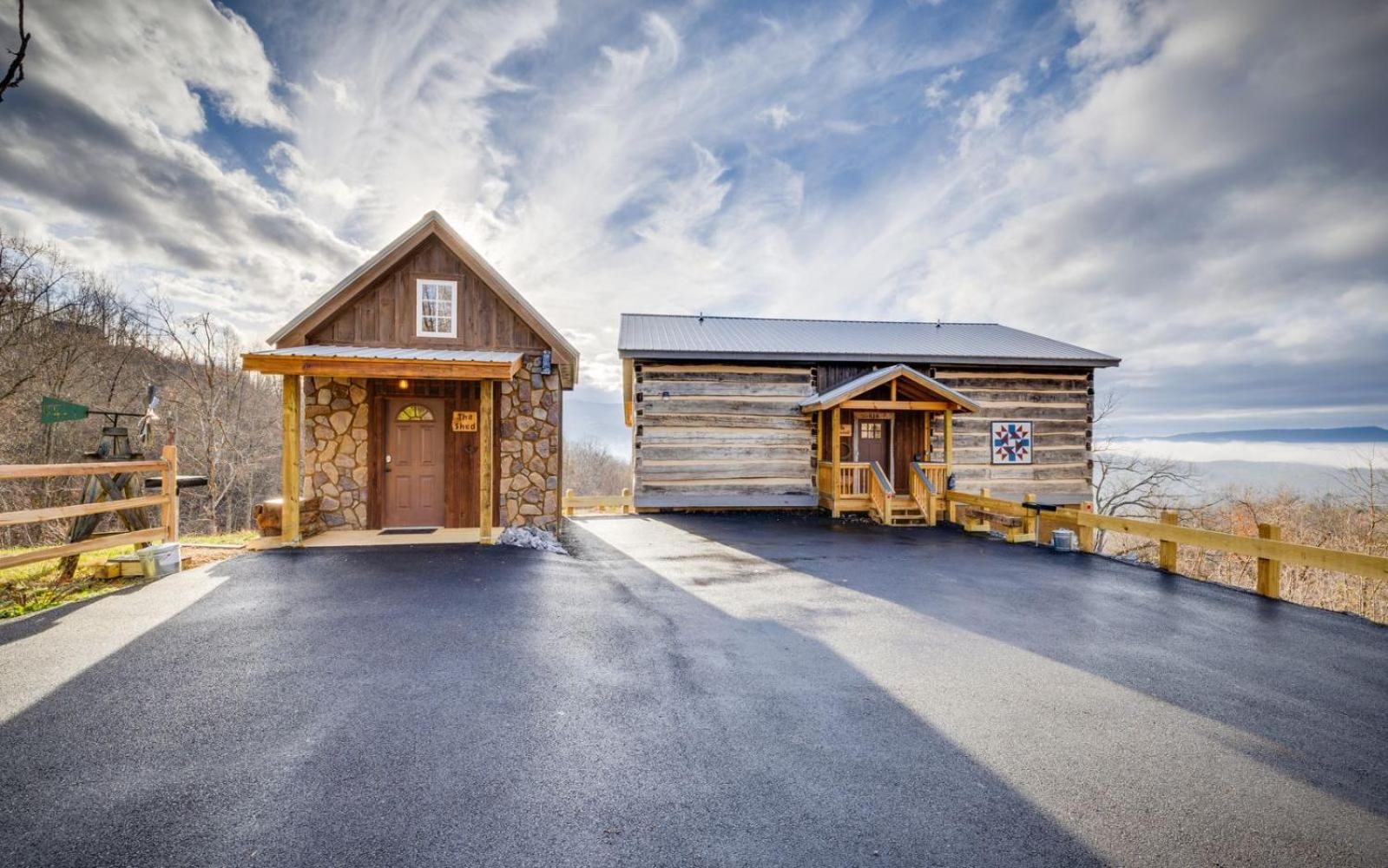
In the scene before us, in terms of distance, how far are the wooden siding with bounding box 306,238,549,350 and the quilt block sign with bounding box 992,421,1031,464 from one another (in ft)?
A: 42.6

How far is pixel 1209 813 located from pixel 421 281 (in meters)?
11.6

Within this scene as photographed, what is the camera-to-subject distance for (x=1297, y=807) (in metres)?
2.62

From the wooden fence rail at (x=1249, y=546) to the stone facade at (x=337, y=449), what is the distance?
1268 centimetres

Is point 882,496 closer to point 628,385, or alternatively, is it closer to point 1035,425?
point 1035,425

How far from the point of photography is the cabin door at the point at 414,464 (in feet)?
31.6

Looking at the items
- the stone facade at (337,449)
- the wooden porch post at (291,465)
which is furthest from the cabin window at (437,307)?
the wooden porch post at (291,465)

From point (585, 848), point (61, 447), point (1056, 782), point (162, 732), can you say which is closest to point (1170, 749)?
point (1056, 782)

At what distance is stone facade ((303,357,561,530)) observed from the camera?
9312 millimetres

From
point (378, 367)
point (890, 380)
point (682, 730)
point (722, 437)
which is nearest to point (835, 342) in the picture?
point (890, 380)

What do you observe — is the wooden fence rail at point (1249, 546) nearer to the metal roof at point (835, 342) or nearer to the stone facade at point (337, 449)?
the metal roof at point (835, 342)

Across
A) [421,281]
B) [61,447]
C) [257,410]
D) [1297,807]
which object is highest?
[421,281]

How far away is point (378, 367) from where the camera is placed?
803 cm

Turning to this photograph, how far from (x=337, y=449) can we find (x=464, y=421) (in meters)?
2.24

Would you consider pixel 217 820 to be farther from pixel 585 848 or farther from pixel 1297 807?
pixel 1297 807
